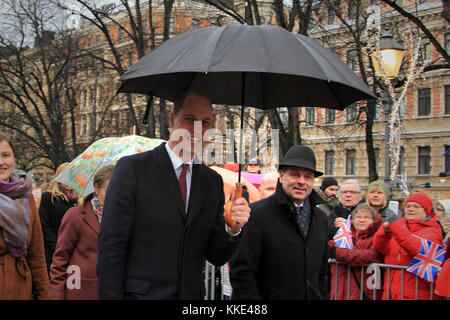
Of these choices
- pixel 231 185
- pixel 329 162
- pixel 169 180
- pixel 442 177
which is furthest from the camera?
pixel 329 162


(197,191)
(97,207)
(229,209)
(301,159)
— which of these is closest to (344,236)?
(301,159)

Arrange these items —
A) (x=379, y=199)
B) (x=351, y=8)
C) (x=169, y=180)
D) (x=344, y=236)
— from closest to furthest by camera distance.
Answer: (x=169, y=180)
(x=344, y=236)
(x=379, y=199)
(x=351, y=8)

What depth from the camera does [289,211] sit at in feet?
14.1

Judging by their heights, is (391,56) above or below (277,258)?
above

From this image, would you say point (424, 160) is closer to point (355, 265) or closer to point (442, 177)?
point (442, 177)

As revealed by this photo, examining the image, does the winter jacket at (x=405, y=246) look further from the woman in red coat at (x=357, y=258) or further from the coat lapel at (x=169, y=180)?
the coat lapel at (x=169, y=180)

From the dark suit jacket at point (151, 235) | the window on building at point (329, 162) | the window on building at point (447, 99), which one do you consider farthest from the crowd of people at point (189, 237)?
the window on building at point (329, 162)

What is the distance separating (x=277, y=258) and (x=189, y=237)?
117 cm

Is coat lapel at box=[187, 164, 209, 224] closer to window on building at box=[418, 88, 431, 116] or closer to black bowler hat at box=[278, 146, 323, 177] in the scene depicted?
black bowler hat at box=[278, 146, 323, 177]

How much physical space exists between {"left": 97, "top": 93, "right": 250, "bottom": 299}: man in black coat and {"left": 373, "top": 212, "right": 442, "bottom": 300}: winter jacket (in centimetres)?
299

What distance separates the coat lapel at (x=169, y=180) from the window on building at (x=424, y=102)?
4171 cm

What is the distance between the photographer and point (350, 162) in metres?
46.4

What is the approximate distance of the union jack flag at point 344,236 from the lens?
6495mm
